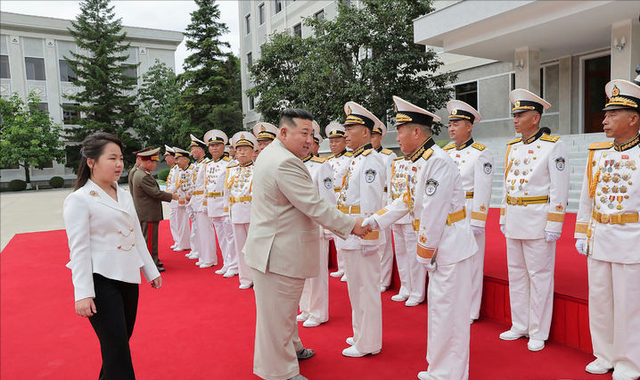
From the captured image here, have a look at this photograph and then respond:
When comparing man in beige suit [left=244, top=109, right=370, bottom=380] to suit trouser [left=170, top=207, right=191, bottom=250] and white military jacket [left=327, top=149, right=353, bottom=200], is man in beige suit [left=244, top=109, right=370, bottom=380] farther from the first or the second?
suit trouser [left=170, top=207, right=191, bottom=250]

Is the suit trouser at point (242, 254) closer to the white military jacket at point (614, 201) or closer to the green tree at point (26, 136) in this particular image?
the white military jacket at point (614, 201)

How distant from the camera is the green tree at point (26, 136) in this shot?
80.2 feet

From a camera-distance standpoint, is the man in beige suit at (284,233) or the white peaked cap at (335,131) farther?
the white peaked cap at (335,131)

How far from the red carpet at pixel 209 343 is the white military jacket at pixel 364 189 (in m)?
0.89

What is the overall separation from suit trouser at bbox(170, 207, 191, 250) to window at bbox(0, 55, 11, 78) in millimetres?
27927

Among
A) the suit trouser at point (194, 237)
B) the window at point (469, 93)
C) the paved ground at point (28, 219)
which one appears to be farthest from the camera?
the window at point (469, 93)

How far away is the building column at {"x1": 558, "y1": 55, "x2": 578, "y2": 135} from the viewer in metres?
12.6

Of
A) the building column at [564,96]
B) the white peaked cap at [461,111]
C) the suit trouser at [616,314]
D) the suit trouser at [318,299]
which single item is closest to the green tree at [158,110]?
the building column at [564,96]

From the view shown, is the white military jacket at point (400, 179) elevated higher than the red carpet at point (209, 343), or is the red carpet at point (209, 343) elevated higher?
the white military jacket at point (400, 179)

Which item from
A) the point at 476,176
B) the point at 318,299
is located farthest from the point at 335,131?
the point at 318,299

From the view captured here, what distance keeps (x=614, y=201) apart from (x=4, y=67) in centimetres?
3472

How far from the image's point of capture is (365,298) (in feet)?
10.5

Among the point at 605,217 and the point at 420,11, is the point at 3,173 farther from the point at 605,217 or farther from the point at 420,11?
the point at 605,217

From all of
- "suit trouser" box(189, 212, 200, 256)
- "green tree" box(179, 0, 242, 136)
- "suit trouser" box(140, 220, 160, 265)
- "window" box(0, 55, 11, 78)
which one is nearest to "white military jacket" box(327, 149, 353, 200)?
"suit trouser" box(140, 220, 160, 265)
